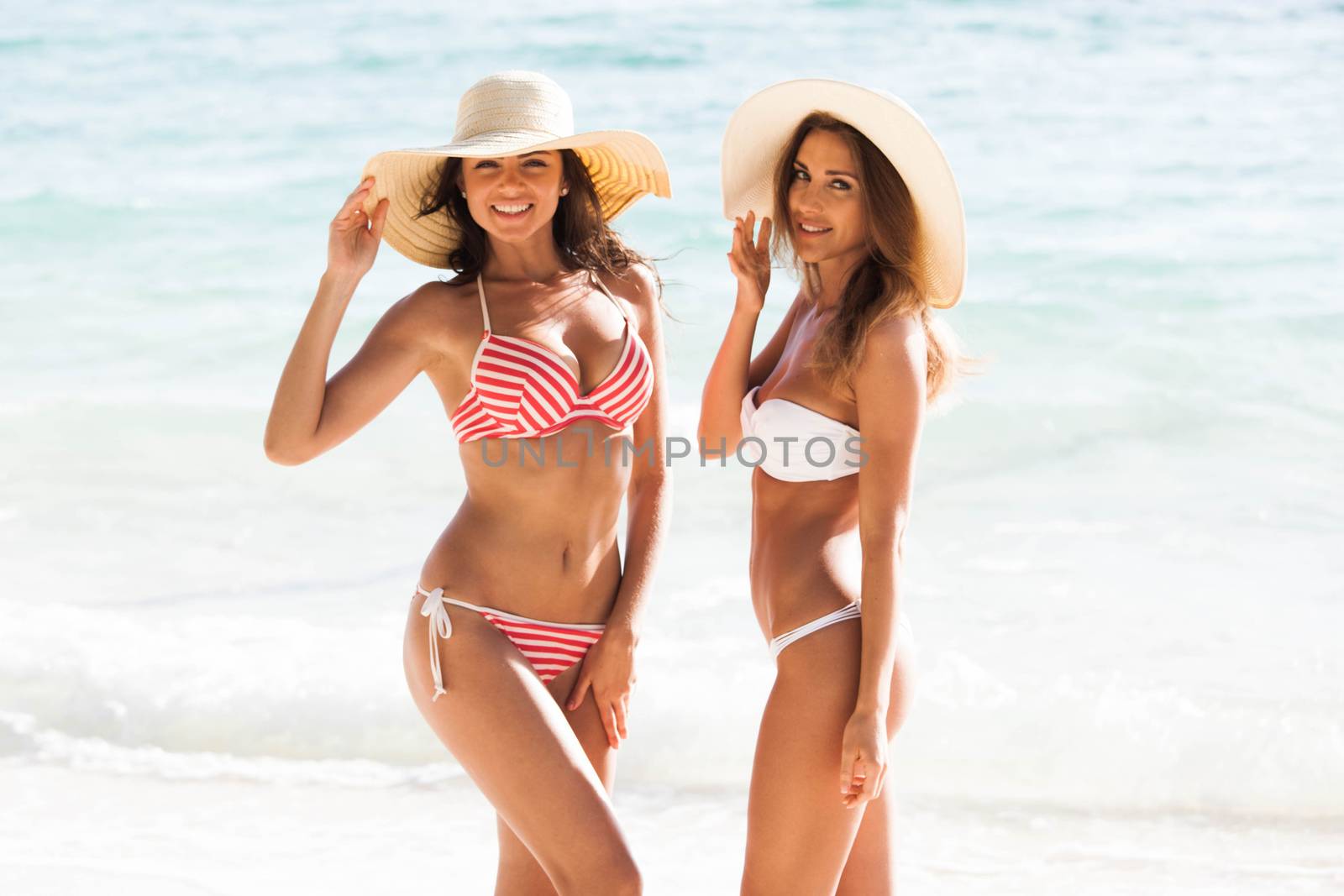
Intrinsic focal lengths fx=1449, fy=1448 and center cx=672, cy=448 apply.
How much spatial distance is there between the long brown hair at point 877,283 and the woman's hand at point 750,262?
3.0 inches

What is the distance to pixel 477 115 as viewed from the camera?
3.19 m

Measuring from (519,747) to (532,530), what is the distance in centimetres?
48

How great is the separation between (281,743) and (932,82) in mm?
12974

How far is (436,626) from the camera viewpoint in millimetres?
2990

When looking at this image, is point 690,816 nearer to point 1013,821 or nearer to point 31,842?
point 1013,821

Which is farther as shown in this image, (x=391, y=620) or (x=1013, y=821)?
(x=391, y=620)

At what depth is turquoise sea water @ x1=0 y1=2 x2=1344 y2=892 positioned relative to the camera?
5.22m

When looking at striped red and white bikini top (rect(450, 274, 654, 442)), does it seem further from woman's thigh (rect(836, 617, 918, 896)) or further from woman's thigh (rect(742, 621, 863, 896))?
woman's thigh (rect(836, 617, 918, 896))

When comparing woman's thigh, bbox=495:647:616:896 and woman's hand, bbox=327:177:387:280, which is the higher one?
woman's hand, bbox=327:177:387:280

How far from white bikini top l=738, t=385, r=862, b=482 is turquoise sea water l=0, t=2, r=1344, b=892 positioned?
0.56 meters

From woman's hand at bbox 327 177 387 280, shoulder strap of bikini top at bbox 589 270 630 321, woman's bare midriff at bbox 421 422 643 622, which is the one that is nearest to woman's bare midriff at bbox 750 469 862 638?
woman's bare midriff at bbox 421 422 643 622

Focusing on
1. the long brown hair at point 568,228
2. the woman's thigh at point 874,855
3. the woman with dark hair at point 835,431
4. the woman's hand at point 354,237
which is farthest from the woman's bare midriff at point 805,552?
the woman's hand at point 354,237

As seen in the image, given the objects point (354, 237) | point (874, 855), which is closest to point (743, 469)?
point (874, 855)

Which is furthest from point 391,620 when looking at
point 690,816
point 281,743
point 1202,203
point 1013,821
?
point 1202,203
